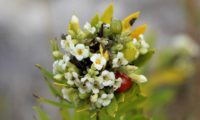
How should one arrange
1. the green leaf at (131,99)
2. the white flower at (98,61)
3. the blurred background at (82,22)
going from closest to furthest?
1. the white flower at (98,61)
2. the green leaf at (131,99)
3. the blurred background at (82,22)

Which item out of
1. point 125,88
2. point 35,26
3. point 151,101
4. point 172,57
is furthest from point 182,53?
point 125,88

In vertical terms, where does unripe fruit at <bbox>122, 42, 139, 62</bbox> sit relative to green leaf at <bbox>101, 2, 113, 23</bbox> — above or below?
below

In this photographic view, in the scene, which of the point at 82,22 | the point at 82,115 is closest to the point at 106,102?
the point at 82,115

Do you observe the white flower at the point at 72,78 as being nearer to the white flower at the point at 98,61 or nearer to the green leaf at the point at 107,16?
the white flower at the point at 98,61

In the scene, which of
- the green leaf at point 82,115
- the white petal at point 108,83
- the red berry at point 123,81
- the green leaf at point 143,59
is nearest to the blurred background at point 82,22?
the green leaf at point 82,115

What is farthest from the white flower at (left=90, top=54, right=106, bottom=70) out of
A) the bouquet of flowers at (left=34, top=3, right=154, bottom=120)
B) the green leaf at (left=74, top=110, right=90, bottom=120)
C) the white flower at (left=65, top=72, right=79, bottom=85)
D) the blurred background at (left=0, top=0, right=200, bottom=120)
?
the blurred background at (left=0, top=0, right=200, bottom=120)

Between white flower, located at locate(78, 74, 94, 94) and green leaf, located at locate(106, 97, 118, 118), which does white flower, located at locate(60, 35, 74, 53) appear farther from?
green leaf, located at locate(106, 97, 118, 118)

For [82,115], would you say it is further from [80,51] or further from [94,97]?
[80,51]
